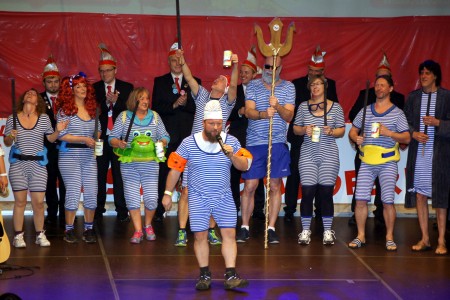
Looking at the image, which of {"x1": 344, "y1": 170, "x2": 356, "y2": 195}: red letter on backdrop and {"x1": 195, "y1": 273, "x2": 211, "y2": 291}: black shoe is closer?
{"x1": 195, "y1": 273, "x2": 211, "y2": 291}: black shoe

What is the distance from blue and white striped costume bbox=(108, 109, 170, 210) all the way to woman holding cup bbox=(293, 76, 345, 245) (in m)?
1.59

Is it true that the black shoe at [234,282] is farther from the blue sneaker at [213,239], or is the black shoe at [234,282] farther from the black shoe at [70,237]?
the black shoe at [70,237]

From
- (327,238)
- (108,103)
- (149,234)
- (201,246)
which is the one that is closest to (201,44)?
(108,103)

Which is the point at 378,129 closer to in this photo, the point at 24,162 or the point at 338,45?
the point at 338,45

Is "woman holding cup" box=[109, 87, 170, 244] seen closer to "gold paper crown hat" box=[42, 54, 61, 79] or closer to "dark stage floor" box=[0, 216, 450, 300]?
"dark stage floor" box=[0, 216, 450, 300]

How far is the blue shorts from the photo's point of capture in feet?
32.1

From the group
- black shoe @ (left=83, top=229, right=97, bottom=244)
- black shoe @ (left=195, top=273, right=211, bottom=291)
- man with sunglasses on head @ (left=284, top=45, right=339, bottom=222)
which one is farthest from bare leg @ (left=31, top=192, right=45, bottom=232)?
man with sunglasses on head @ (left=284, top=45, right=339, bottom=222)

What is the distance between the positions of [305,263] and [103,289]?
7.40 feet

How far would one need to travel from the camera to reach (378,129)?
9281mm

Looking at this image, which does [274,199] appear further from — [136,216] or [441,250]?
[441,250]

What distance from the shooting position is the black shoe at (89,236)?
9.70 m

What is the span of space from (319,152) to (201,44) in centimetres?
291

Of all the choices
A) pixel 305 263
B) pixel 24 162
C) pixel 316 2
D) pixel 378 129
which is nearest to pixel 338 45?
pixel 316 2

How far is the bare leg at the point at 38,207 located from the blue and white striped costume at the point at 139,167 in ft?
3.09
